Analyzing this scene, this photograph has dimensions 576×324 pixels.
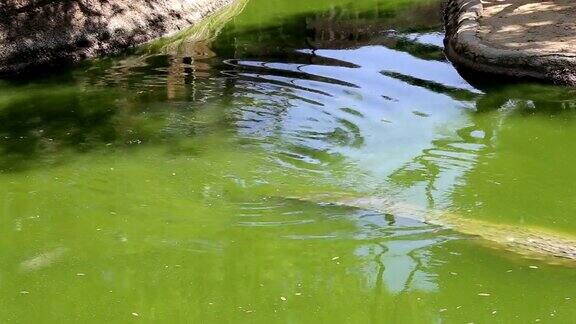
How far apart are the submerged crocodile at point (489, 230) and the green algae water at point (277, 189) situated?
2.4 inches

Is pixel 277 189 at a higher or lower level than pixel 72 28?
lower

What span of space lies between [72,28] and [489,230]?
19.7ft

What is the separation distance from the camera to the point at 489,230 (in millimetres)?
4449

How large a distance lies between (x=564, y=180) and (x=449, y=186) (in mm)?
730

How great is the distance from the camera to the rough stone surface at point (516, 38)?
7.01 metres

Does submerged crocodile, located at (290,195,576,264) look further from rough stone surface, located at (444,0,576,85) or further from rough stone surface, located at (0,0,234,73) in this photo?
rough stone surface, located at (0,0,234,73)

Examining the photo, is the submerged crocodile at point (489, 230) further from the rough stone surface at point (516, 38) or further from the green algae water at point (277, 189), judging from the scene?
the rough stone surface at point (516, 38)

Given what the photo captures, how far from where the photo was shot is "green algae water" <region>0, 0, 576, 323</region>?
388 centimetres

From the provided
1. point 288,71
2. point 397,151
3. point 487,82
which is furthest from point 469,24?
point 397,151

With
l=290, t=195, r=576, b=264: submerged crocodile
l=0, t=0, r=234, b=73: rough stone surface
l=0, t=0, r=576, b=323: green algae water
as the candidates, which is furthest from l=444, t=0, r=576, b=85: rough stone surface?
l=0, t=0, r=234, b=73: rough stone surface

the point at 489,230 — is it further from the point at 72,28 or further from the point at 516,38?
the point at 72,28

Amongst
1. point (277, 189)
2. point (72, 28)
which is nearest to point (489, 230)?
point (277, 189)

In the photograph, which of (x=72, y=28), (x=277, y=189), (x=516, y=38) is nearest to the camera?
(x=277, y=189)

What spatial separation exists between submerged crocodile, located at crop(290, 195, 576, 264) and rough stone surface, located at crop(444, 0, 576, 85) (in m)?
2.88
